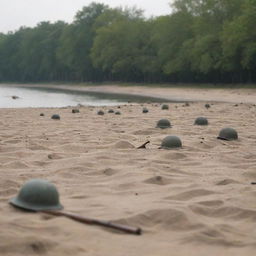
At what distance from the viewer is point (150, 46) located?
68625 millimetres

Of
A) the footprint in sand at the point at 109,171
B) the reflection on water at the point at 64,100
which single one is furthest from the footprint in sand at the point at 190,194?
the reflection on water at the point at 64,100

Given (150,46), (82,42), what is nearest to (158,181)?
(150,46)

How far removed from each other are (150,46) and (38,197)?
65768 millimetres

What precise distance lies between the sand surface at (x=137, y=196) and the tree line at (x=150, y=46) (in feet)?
125

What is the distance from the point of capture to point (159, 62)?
204 ft

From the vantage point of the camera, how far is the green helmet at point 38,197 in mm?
3957

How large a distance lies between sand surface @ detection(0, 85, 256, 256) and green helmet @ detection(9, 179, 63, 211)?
120 mm

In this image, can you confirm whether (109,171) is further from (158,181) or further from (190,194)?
(190,194)

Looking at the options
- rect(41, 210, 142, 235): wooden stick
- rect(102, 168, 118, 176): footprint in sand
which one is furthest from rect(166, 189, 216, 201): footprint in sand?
rect(102, 168, 118, 176): footprint in sand

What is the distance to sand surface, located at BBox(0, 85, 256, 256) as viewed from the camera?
129 inches

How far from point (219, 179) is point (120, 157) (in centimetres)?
167

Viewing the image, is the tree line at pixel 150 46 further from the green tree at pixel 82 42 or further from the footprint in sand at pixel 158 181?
the footprint in sand at pixel 158 181

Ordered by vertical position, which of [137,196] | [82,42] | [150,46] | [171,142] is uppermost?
[82,42]

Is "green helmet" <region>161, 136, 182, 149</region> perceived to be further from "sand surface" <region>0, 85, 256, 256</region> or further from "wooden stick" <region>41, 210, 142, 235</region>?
"wooden stick" <region>41, 210, 142, 235</region>
